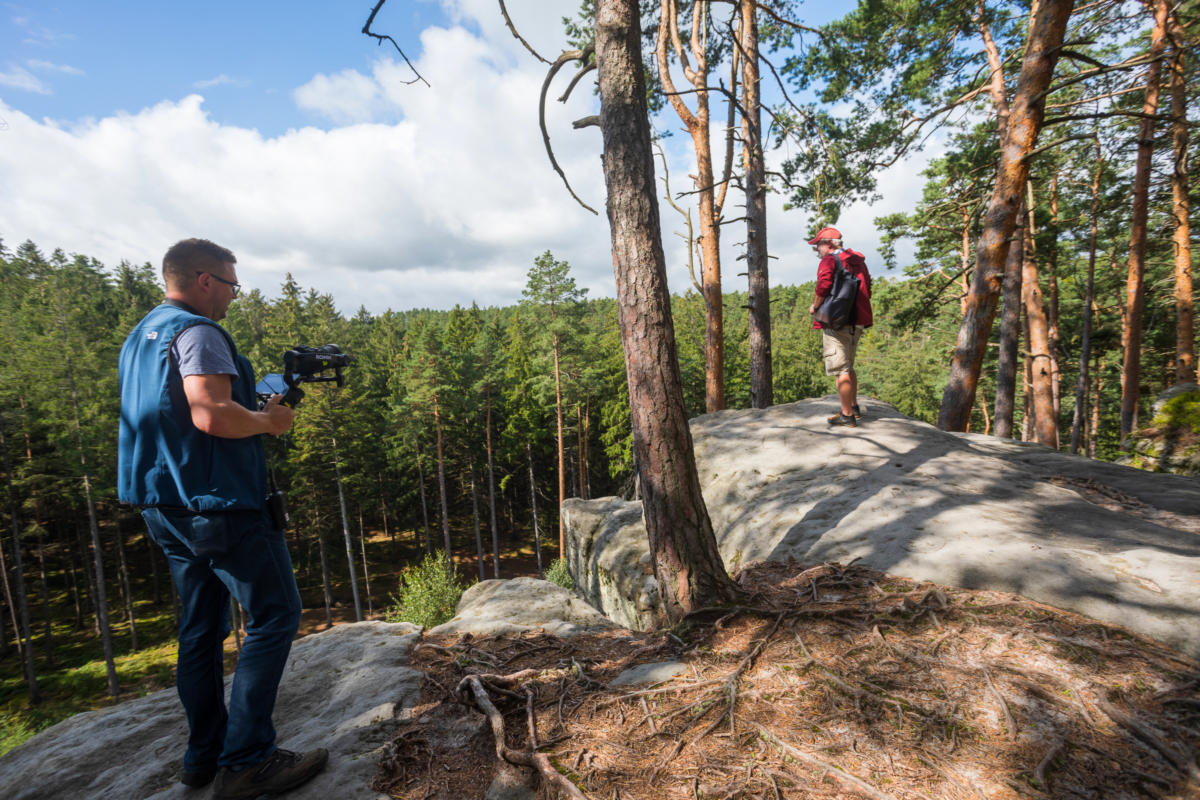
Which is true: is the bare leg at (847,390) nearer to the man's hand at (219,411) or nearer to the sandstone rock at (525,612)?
the sandstone rock at (525,612)

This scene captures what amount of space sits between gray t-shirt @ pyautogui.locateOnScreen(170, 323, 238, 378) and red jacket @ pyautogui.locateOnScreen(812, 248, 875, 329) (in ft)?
19.0

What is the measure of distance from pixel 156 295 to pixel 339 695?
5959 cm

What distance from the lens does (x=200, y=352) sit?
2.05 m

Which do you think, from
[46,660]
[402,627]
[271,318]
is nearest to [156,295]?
[271,318]

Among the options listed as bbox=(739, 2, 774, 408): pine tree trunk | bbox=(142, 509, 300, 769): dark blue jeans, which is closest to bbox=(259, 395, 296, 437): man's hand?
bbox=(142, 509, 300, 769): dark blue jeans

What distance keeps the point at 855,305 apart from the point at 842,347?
528mm

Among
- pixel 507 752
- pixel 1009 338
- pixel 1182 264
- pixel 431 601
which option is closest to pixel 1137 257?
pixel 1182 264

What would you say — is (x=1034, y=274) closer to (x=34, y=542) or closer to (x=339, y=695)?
(x=339, y=695)

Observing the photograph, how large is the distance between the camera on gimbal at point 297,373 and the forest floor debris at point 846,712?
180cm

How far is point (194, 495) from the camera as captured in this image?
2012 mm

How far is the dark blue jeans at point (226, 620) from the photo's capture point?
201 cm

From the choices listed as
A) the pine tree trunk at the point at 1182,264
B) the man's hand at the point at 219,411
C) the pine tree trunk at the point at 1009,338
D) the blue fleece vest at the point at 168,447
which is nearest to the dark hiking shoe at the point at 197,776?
the blue fleece vest at the point at 168,447

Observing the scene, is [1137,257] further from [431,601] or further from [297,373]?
[431,601]

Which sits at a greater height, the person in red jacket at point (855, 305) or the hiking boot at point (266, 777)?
the person in red jacket at point (855, 305)
